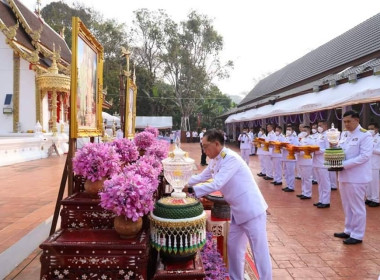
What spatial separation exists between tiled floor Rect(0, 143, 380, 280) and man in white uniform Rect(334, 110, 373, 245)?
0.27 m

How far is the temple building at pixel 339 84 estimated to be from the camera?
28.3ft

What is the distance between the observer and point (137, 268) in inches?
89.0

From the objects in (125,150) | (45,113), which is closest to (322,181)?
(125,150)

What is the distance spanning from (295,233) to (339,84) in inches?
282

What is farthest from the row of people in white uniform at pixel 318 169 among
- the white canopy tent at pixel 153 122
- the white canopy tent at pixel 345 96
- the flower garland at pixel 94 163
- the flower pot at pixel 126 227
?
the white canopy tent at pixel 153 122

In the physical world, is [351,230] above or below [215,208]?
below

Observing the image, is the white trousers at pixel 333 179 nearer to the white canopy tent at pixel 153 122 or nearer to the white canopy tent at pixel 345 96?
the white canopy tent at pixel 345 96

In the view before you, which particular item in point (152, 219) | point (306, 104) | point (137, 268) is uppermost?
point (306, 104)

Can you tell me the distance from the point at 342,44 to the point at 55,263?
17702 mm

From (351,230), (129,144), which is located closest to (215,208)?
(129,144)

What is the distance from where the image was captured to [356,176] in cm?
462

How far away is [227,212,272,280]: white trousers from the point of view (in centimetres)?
315

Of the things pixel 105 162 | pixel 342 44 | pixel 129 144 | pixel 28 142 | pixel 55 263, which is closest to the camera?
pixel 55 263

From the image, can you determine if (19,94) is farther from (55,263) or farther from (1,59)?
(55,263)
